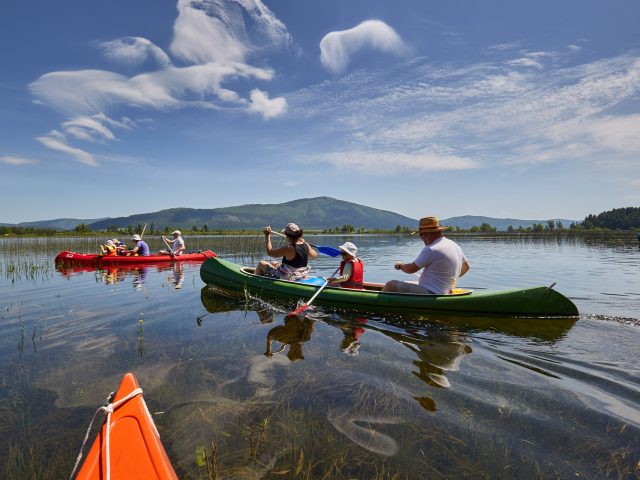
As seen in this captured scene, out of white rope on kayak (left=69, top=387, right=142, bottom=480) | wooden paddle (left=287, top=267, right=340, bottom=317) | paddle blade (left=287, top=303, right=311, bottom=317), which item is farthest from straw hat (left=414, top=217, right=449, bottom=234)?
white rope on kayak (left=69, top=387, right=142, bottom=480)

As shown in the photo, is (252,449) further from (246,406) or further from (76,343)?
(76,343)

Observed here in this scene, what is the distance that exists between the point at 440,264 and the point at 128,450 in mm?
5837

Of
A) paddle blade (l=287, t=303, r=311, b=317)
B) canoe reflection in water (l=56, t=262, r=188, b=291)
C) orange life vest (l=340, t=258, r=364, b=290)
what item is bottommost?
canoe reflection in water (l=56, t=262, r=188, b=291)

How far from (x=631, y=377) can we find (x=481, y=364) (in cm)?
160

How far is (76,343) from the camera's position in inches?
225

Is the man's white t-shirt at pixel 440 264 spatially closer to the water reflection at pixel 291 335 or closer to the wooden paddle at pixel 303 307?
the wooden paddle at pixel 303 307

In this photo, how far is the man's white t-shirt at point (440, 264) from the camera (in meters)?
6.62

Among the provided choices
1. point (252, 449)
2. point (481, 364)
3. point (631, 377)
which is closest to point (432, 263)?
point (481, 364)

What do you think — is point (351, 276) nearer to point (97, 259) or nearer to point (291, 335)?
point (291, 335)

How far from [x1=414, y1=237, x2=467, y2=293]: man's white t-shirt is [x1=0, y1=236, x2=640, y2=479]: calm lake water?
672 millimetres

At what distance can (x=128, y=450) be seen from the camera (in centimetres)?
229

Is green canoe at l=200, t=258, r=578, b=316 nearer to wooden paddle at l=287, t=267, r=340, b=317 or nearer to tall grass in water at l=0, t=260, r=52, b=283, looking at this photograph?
wooden paddle at l=287, t=267, r=340, b=317

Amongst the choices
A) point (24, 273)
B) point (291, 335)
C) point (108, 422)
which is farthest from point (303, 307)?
point (24, 273)

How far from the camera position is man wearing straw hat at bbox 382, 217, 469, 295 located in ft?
21.8
